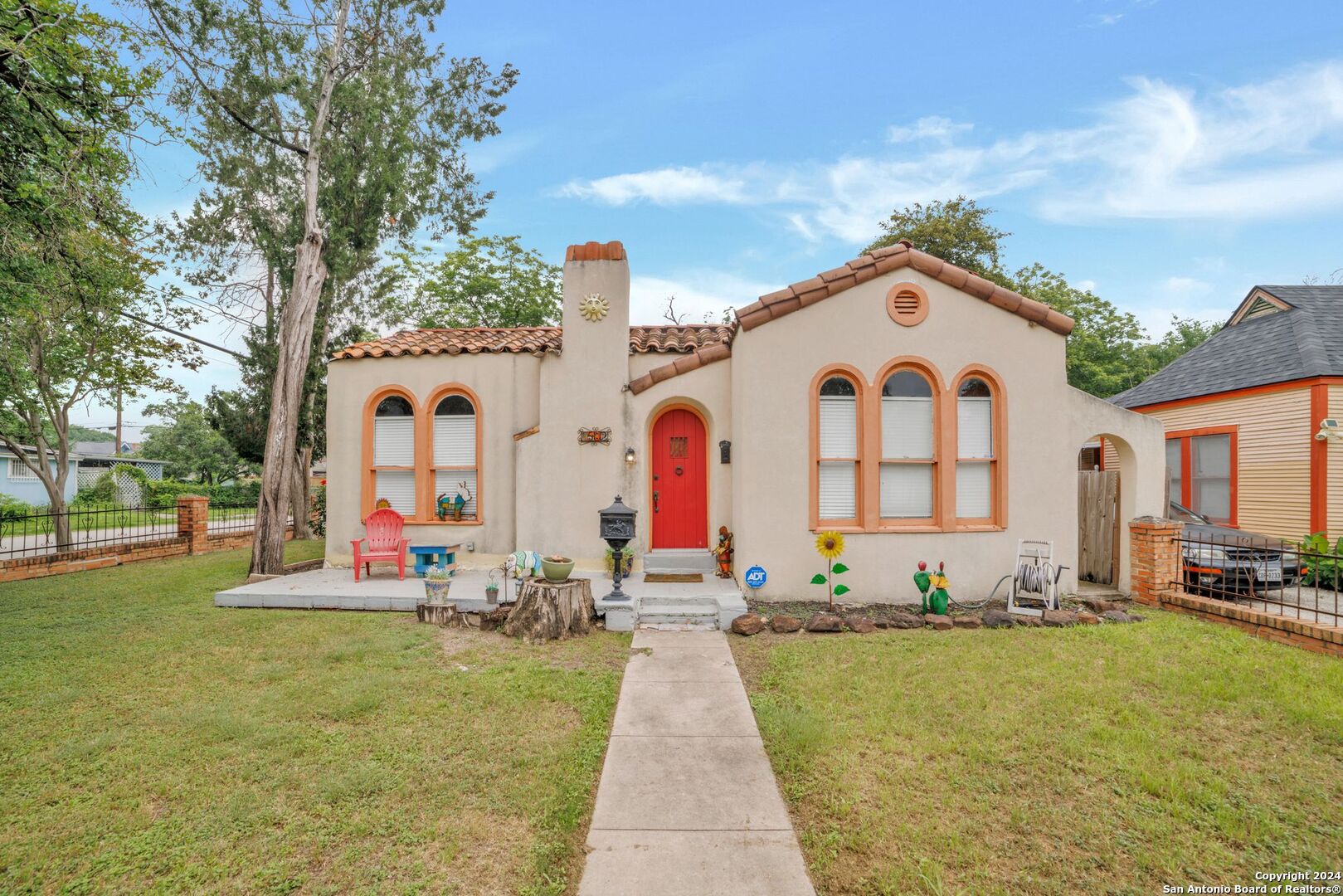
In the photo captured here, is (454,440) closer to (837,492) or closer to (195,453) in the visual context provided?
(837,492)

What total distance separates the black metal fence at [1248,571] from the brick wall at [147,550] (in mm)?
18131

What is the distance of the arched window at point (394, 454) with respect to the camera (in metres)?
9.32

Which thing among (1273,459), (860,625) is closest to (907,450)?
(860,625)

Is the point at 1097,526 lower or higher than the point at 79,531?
higher

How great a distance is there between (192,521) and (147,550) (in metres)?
1.11

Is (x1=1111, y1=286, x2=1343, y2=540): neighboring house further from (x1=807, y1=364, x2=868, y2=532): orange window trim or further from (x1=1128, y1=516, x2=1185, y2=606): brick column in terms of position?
(x1=807, y1=364, x2=868, y2=532): orange window trim

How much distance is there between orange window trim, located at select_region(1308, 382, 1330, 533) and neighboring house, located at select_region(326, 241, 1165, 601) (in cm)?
384

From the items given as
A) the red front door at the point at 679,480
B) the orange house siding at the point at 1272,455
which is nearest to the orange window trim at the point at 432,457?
the red front door at the point at 679,480

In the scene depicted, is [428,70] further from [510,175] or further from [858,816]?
[858,816]

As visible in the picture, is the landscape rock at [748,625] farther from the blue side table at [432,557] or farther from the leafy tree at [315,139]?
the leafy tree at [315,139]

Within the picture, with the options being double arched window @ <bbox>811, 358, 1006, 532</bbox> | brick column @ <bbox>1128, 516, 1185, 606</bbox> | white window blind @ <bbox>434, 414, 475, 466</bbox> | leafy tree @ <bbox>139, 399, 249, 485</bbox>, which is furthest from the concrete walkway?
leafy tree @ <bbox>139, 399, 249, 485</bbox>

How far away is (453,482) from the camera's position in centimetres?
928

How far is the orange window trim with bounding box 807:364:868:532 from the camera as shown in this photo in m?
7.25

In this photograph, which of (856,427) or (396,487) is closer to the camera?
(856,427)
